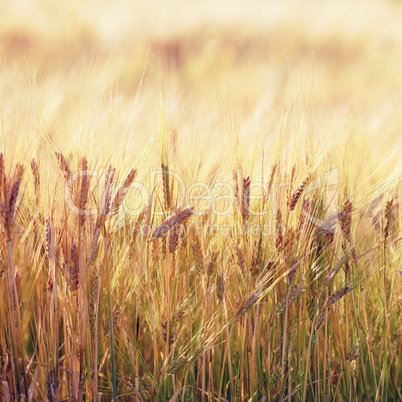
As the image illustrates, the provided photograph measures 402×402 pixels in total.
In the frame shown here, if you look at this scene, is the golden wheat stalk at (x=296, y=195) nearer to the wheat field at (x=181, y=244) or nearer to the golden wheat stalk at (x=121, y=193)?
the wheat field at (x=181, y=244)

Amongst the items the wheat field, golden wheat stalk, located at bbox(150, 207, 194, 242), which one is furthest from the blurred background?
golden wheat stalk, located at bbox(150, 207, 194, 242)

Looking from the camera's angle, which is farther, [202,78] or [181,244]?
[202,78]

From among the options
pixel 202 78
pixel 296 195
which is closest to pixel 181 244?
pixel 296 195

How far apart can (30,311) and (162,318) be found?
37 centimetres

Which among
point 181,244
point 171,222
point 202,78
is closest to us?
point 171,222

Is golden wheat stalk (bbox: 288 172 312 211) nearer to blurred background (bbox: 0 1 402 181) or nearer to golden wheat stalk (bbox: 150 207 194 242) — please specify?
blurred background (bbox: 0 1 402 181)

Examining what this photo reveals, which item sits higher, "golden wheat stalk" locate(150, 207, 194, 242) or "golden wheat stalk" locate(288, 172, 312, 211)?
"golden wheat stalk" locate(288, 172, 312, 211)

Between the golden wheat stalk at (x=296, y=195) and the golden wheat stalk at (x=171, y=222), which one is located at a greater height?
the golden wheat stalk at (x=296, y=195)

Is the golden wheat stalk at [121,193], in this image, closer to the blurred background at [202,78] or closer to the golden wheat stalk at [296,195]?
the blurred background at [202,78]

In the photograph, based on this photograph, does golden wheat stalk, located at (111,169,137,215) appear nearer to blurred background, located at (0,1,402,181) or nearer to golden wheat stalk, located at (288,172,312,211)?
blurred background, located at (0,1,402,181)

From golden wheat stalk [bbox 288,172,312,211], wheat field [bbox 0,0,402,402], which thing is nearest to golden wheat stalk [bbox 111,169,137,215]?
wheat field [bbox 0,0,402,402]

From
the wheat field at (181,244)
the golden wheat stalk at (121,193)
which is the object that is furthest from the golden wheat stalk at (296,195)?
the golden wheat stalk at (121,193)

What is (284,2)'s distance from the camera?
29.6 ft

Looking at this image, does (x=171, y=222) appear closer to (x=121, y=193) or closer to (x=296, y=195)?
(x=121, y=193)
